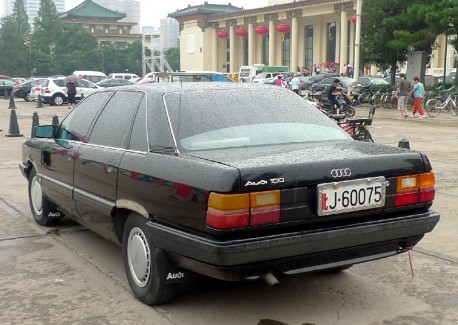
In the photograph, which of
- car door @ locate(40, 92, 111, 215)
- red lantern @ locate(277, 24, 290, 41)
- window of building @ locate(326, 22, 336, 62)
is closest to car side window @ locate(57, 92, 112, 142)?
car door @ locate(40, 92, 111, 215)

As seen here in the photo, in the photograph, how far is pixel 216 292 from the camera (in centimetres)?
426

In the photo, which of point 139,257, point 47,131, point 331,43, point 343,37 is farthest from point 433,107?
point 331,43

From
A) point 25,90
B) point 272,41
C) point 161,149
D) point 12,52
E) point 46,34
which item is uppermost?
point 46,34

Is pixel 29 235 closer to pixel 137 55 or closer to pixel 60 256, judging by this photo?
pixel 60 256

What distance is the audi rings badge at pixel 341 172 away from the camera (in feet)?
11.5

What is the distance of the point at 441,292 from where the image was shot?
168 inches

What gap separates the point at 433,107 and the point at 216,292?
18935 mm

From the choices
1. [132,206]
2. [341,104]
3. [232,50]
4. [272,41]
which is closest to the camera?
[132,206]

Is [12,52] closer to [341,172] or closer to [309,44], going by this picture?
[309,44]

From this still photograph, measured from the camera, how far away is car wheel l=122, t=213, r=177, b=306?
3.84 meters

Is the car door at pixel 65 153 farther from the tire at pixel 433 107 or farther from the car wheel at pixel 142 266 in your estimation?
the tire at pixel 433 107

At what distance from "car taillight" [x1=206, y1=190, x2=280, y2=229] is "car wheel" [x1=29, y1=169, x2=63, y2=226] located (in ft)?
10.1

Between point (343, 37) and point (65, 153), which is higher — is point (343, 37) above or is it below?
above

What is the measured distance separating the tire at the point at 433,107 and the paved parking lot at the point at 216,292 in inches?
645
